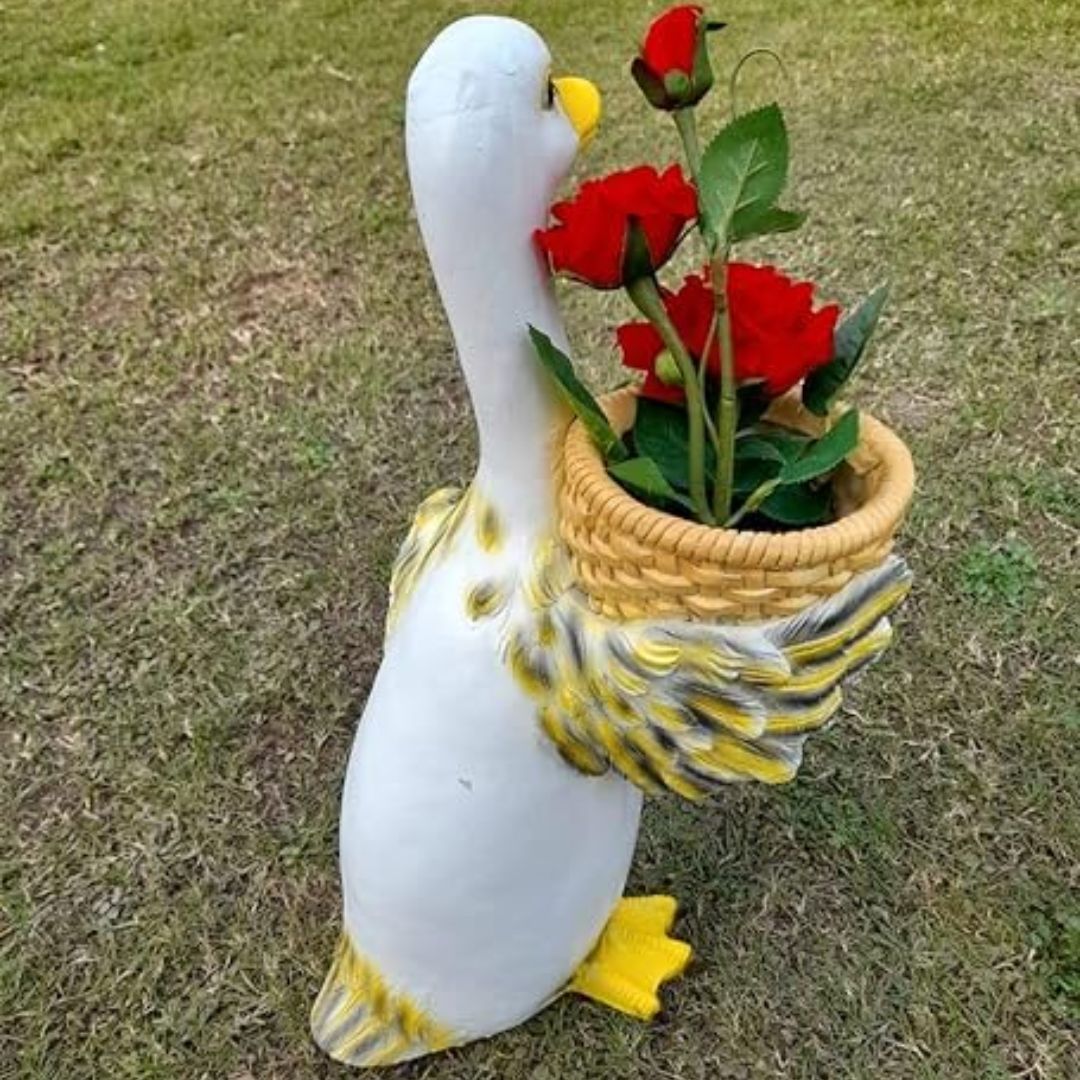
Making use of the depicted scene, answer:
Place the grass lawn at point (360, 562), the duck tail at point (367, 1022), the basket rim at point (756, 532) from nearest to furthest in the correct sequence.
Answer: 1. the basket rim at point (756, 532)
2. the duck tail at point (367, 1022)
3. the grass lawn at point (360, 562)

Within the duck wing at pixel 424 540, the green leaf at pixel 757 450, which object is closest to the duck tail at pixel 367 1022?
the duck wing at pixel 424 540

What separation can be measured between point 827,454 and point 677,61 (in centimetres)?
26

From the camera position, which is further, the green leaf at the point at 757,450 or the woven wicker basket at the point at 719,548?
the green leaf at the point at 757,450

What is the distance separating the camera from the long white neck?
3.03 feet

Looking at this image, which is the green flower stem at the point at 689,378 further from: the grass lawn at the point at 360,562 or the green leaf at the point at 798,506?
the grass lawn at the point at 360,562

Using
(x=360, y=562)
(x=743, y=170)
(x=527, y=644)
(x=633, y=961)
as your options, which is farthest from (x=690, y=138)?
(x=360, y=562)

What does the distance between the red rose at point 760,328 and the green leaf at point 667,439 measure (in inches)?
1.5

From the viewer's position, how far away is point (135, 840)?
5.13 ft

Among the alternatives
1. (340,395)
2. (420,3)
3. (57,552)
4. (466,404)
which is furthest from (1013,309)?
(420,3)

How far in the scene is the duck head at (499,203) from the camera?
35.1 inches

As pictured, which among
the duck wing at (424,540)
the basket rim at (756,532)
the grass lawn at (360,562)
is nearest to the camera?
the basket rim at (756,532)

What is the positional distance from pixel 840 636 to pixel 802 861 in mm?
664

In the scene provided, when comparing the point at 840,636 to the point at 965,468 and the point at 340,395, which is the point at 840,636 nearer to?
the point at 965,468

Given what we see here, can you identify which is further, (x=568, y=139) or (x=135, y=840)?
(x=135, y=840)
